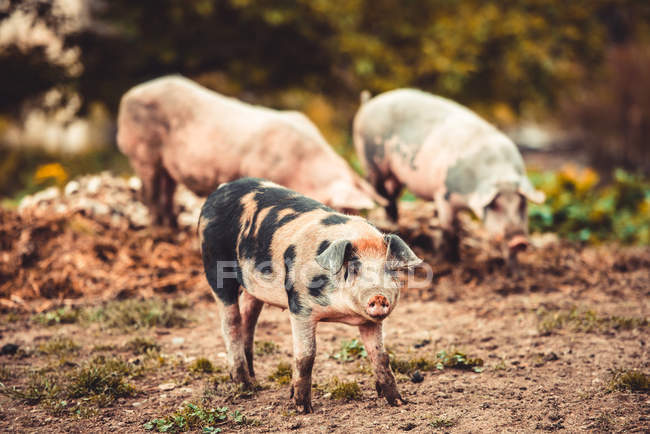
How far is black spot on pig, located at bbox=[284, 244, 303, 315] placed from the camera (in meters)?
3.36

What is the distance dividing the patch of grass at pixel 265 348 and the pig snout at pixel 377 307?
1.78 meters

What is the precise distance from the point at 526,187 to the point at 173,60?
9.93 meters

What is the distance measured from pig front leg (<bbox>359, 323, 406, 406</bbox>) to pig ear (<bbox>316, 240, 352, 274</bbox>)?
49 centimetres

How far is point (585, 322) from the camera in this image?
16.7 ft

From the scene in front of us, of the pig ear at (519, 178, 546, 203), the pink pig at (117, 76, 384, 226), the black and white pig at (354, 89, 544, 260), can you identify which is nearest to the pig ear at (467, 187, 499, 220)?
the black and white pig at (354, 89, 544, 260)

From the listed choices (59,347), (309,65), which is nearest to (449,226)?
(59,347)

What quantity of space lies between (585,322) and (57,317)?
4251 mm

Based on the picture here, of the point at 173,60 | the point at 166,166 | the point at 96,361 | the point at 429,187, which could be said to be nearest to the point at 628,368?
the point at 429,187

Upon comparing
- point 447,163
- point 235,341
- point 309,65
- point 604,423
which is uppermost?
point 309,65

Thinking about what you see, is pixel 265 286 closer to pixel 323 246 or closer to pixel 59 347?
pixel 323 246

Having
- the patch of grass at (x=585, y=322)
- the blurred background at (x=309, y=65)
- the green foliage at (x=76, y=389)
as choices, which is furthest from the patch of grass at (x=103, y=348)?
the blurred background at (x=309, y=65)

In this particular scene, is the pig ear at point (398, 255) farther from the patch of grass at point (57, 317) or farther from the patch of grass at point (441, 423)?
the patch of grass at point (57, 317)

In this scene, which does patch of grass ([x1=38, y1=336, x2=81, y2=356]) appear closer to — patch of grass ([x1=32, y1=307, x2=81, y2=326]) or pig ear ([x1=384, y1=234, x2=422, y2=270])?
patch of grass ([x1=32, y1=307, x2=81, y2=326])

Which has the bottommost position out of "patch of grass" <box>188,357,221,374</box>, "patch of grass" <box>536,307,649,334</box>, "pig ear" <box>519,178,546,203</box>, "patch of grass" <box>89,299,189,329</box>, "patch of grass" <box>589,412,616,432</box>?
"patch of grass" <box>589,412,616,432</box>
